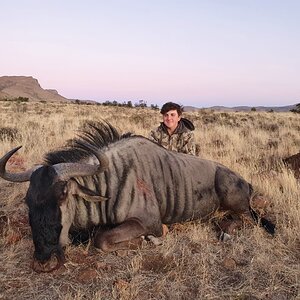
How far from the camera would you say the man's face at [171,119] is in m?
6.24

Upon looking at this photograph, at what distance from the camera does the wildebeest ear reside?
3859 mm

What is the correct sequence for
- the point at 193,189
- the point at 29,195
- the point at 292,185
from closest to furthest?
1. the point at 29,195
2. the point at 193,189
3. the point at 292,185

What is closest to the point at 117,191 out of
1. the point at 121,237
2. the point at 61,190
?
the point at 121,237

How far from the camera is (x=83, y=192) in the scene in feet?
12.8

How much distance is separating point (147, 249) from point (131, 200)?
51cm

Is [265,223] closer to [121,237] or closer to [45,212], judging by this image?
[121,237]

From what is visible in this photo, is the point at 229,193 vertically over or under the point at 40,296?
over

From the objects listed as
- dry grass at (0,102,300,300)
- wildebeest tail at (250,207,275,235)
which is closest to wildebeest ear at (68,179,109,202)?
dry grass at (0,102,300,300)

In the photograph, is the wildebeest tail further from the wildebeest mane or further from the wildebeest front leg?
the wildebeest mane

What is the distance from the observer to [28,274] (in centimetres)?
373

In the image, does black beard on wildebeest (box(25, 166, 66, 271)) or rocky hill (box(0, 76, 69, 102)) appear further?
rocky hill (box(0, 76, 69, 102))

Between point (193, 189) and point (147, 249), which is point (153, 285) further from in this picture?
point (193, 189)

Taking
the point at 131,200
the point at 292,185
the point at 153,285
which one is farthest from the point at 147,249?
the point at 292,185

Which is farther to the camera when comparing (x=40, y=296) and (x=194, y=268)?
(x=194, y=268)
